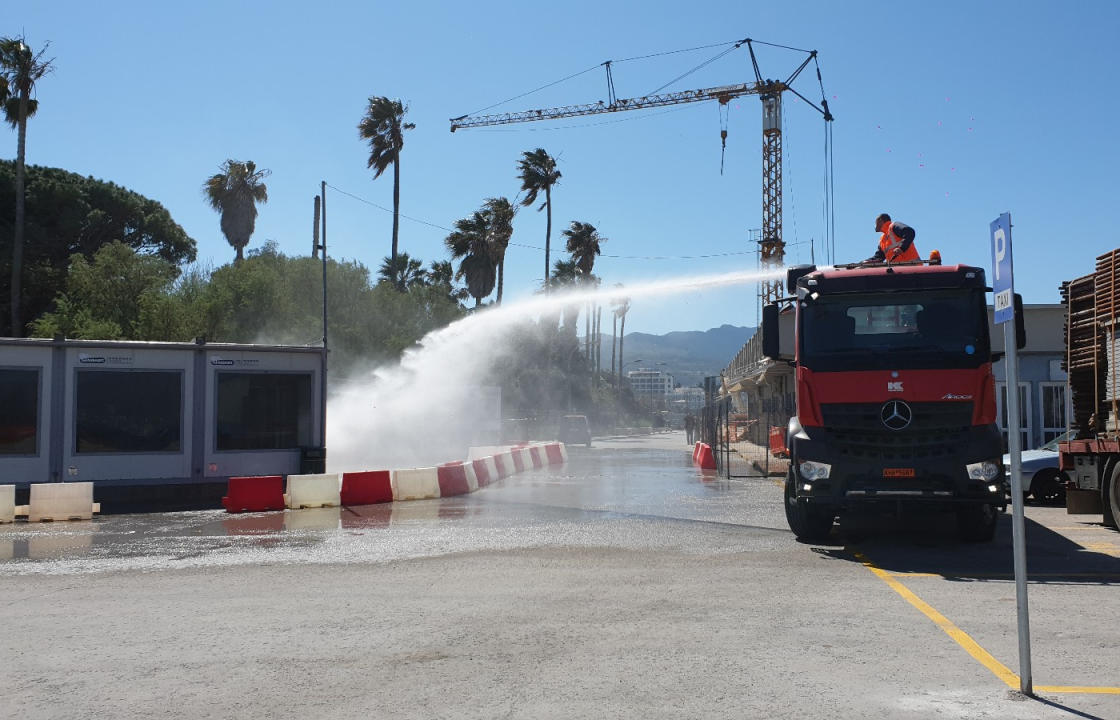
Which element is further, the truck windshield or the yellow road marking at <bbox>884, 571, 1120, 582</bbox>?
the truck windshield

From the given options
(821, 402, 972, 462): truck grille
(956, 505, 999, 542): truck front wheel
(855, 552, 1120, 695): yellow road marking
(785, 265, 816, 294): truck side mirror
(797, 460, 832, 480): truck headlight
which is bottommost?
(855, 552, 1120, 695): yellow road marking

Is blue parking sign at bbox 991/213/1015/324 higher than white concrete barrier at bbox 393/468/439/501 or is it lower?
higher

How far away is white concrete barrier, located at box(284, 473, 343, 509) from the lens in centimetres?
1711

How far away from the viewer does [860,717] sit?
513 centimetres

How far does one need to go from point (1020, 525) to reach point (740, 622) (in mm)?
2443

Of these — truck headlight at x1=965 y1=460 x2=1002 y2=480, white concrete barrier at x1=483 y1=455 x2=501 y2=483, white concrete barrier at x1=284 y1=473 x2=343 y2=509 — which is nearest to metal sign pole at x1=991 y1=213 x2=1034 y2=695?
truck headlight at x1=965 y1=460 x2=1002 y2=480

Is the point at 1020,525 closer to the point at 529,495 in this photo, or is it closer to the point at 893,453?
the point at 893,453

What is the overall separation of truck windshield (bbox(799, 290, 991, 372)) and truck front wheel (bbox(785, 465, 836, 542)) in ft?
5.10

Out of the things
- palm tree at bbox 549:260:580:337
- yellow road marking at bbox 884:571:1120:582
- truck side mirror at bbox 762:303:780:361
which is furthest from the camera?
palm tree at bbox 549:260:580:337

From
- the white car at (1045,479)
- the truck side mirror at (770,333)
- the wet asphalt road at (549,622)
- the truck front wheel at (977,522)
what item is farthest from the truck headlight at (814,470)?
the white car at (1045,479)

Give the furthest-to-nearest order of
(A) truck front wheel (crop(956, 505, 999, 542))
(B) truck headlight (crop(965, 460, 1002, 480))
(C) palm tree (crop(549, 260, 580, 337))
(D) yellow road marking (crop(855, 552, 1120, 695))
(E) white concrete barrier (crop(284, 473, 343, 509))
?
(C) palm tree (crop(549, 260, 580, 337)), (E) white concrete barrier (crop(284, 473, 343, 509)), (A) truck front wheel (crop(956, 505, 999, 542)), (B) truck headlight (crop(965, 460, 1002, 480)), (D) yellow road marking (crop(855, 552, 1120, 695))

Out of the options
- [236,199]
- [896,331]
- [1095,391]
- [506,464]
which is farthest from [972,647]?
[236,199]

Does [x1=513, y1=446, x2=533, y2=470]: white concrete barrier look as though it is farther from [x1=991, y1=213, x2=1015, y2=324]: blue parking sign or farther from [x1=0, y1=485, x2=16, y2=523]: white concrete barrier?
[x1=991, y1=213, x2=1015, y2=324]: blue parking sign

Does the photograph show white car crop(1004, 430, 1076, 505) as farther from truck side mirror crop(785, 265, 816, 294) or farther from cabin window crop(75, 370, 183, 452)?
cabin window crop(75, 370, 183, 452)
